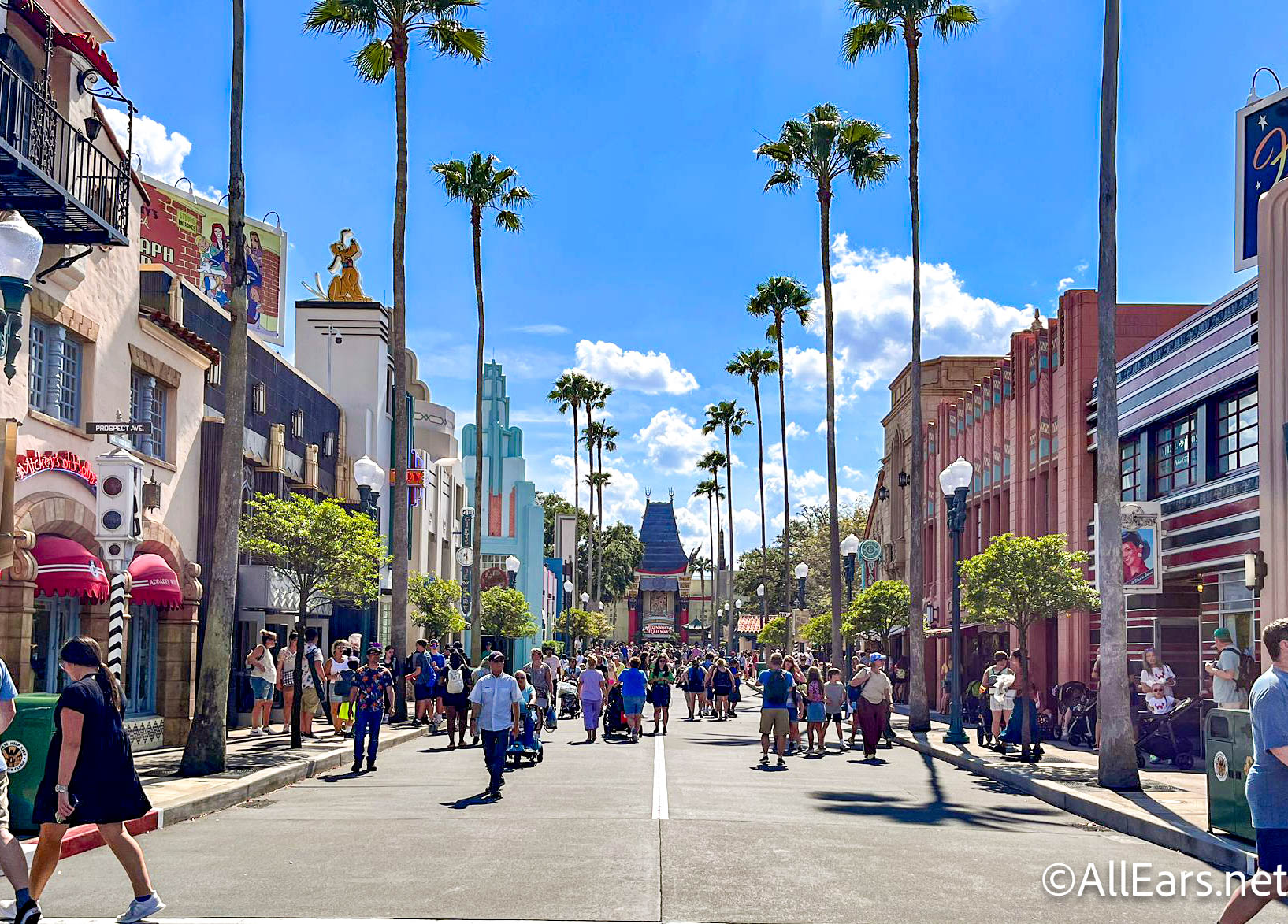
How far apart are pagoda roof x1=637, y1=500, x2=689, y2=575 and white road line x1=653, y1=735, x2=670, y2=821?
134 meters

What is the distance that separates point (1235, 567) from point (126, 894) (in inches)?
742

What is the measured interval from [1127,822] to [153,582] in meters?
13.5

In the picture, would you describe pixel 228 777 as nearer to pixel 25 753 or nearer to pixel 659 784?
pixel 659 784

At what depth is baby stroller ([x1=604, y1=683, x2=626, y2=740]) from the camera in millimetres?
27234

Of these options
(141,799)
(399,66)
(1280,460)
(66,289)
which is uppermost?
(399,66)

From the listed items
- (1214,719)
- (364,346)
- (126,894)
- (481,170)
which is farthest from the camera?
(364,346)

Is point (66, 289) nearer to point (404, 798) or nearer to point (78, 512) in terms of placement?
point (78, 512)

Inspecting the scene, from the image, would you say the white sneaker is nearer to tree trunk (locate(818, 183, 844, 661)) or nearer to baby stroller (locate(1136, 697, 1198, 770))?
baby stroller (locate(1136, 697, 1198, 770))

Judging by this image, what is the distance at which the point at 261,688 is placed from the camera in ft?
77.1

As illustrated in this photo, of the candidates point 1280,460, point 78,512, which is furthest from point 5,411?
point 1280,460

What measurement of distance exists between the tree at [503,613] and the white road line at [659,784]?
2683cm

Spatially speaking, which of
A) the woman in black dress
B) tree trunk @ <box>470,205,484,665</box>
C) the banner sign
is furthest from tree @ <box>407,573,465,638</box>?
the woman in black dress

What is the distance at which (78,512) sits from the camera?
17828mm

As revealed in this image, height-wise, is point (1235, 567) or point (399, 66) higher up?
point (399, 66)
